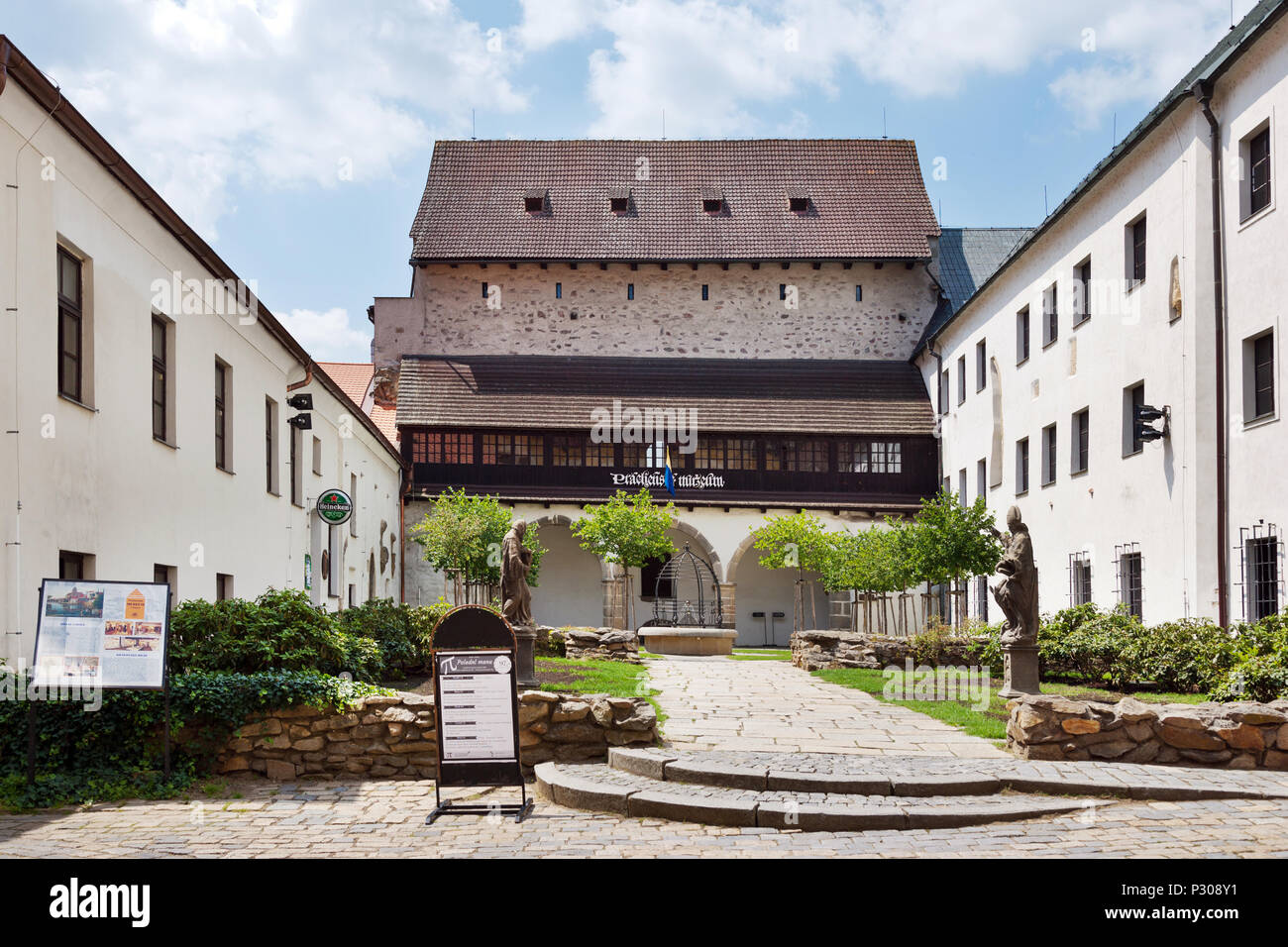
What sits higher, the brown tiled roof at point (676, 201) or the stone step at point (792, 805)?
the brown tiled roof at point (676, 201)

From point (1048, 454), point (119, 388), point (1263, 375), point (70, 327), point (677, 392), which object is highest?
point (677, 392)

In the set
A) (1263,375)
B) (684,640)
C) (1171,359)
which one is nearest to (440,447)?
(684,640)

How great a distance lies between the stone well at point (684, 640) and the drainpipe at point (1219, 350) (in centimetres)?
1192

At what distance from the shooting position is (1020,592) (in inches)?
565

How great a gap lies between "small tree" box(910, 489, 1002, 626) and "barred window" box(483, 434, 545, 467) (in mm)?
14719

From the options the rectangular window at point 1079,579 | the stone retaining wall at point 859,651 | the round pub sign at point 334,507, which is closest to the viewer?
the stone retaining wall at point 859,651

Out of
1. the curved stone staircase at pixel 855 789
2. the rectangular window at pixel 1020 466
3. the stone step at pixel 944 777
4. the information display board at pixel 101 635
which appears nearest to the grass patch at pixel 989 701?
the stone step at pixel 944 777

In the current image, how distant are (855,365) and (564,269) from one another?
1024 cm

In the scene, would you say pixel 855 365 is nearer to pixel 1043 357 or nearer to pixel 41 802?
pixel 1043 357

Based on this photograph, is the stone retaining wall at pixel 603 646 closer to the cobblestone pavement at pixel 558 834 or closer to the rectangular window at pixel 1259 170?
the rectangular window at pixel 1259 170

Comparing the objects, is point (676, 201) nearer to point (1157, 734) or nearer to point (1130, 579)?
point (1130, 579)
